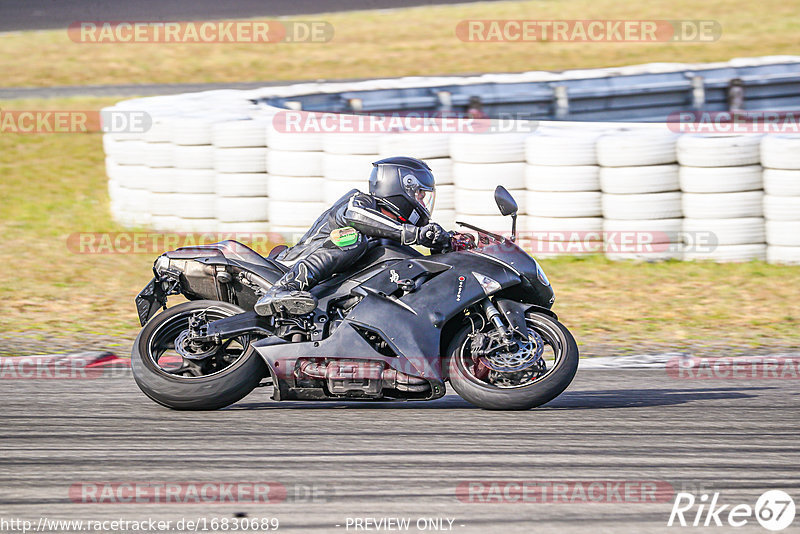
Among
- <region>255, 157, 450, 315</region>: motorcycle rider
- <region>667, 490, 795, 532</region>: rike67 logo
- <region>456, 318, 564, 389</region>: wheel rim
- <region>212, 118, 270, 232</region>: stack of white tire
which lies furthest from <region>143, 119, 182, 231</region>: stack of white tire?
<region>667, 490, 795, 532</region>: rike67 logo

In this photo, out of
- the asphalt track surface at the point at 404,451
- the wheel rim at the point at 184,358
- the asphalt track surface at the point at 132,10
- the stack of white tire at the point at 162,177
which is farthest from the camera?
the asphalt track surface at the point at 132,10

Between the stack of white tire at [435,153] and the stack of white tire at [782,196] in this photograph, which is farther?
the stack of white tire at [435,153]

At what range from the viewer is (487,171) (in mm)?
10492

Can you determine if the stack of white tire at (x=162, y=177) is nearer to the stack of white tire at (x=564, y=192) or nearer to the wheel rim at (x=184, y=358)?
the stack of white tire at (x=564, y=192)

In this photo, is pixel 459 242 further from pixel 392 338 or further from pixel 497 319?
pixel 392 338

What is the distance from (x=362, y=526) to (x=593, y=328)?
451 cm

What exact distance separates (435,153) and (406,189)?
14.5 ft

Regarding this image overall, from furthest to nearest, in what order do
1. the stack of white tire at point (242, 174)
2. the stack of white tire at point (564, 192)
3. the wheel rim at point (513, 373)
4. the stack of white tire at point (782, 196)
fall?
the stack of white tire at point (242, 174), the stack of white tire at point (564, 192), the stack of white tire at point (782, 196), the wheel rim at point (513, 373)

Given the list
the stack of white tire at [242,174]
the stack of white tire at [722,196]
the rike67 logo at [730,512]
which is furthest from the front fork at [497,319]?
the stack of white tire at [242,174]

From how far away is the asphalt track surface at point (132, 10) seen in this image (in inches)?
940

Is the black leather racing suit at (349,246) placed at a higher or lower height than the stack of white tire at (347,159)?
lower

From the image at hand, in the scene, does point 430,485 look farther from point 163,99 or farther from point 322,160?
point 163,99

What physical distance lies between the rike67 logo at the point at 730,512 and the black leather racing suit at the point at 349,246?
210cm

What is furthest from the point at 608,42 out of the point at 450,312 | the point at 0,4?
the point at 450,312
